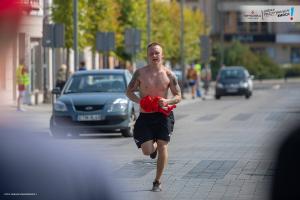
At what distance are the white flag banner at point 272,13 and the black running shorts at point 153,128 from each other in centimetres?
499

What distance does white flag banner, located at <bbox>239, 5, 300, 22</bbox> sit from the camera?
20.0 ft

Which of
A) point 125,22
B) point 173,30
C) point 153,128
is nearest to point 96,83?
point 153,128

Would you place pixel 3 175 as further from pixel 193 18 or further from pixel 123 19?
pixel 193 18

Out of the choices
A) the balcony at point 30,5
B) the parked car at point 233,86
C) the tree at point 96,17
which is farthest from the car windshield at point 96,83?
the parked car at point 233,86

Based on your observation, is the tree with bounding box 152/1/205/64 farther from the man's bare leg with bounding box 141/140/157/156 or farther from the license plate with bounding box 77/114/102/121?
the man's bare leg with bounding box 141/140/157/156

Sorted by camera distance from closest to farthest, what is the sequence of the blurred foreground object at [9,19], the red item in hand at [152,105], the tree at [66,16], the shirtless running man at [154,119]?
the blurred foreground object at [9,19]
the red item in hand at [152,105]
the shirtless running man at [154,119]
the tree at [66,16]

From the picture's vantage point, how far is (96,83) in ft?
75.7

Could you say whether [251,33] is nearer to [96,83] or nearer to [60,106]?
[96,83]

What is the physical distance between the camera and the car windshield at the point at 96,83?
22.8 meters

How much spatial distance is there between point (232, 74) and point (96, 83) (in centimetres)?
3111

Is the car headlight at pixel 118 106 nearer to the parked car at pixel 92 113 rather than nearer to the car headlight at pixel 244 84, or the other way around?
the parked car at pixel 92 113

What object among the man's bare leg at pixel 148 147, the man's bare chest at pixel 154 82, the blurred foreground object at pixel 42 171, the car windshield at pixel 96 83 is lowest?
the car windshield at pixel 96 83

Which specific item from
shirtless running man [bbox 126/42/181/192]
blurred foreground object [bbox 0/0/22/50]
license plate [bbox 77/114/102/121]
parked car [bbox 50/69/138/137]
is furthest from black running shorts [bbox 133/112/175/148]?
license plate [bbox 77/114/102/121]

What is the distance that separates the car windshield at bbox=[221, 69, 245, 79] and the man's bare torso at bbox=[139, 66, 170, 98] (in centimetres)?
4121
